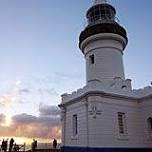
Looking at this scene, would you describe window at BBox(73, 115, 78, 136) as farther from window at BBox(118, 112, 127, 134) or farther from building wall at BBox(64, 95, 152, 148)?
window at BBox(118, 112, 127, 134)

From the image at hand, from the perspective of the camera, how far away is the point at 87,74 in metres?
19.9

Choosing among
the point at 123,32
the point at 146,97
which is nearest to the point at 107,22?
the point at 123,32

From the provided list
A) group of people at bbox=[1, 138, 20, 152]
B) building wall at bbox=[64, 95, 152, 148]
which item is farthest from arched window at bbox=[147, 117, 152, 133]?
group of people at bbox=[1, 138, 20, 152]

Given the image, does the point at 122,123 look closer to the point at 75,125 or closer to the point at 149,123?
the point at 149,123

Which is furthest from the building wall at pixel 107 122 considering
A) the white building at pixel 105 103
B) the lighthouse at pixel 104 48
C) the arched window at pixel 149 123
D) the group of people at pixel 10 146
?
the group of people at pixel 10 146

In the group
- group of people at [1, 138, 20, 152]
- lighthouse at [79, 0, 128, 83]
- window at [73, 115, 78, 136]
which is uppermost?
lighthouse at [79, 0, 128, 83]

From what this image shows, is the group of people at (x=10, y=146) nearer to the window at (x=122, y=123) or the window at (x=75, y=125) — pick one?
the window at (x=75, y=125)

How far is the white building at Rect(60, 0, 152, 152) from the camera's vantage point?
49.3 ft

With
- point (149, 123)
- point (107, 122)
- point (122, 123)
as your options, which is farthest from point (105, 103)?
point (149, 123)

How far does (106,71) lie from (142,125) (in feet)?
16.5

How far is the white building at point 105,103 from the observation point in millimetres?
15016

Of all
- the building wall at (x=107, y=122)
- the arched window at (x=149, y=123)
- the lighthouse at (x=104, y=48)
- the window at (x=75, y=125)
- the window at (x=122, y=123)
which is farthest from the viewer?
the lighthouse at (x=104, y=48)

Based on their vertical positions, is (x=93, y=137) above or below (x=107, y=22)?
below

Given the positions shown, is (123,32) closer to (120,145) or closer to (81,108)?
(81,108)
